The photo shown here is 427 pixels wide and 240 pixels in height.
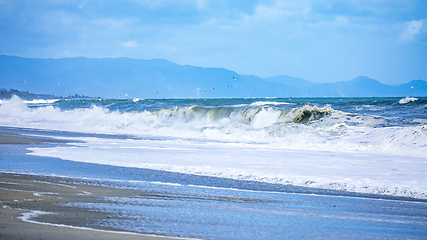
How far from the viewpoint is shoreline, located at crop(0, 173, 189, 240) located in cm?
487

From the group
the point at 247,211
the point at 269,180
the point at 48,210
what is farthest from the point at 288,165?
the point at 48,210

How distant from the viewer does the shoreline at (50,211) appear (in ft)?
16.0

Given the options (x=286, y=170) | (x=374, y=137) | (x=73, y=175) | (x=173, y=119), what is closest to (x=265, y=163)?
(x=286, y=170)

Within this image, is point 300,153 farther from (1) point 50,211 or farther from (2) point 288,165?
(1) point 50,211

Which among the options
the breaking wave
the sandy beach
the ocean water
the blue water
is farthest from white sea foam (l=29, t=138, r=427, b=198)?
the breaking wave

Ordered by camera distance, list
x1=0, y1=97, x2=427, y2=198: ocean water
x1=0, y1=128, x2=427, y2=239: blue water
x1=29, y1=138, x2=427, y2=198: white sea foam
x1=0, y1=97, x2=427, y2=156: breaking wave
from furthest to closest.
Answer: x1=0, y1=97, x2=427, y2=156: breaking wave
x1=0, y1=97, x2=427, y2=198: ocean water
x1=29, y1=138, x2=427, y2=198: white sea foam
x1=0, y1=128, x2=427, y2=239: blue water

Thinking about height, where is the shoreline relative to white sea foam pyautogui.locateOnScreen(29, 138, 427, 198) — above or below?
below

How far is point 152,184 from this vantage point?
866cm

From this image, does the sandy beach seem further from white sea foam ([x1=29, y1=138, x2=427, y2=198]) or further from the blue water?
white sea foam ([x1=29, y1=138, x2=427, y2=198])

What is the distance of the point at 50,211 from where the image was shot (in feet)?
19.6

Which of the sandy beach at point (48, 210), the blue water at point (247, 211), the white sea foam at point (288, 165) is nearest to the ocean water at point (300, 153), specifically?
the white sea foam at point (288, 165)

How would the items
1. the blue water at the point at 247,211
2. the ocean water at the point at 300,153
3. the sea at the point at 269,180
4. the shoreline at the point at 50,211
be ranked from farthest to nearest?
the ocean water at the point at 300,153
the sea at the point at 269,180
the blue water at the point at 247,211
the shoreline at the point at 50,211

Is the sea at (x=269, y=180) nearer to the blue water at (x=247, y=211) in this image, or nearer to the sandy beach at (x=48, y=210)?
the blue water at (x=247, y=211)

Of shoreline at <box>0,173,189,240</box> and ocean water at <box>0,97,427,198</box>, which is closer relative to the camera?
shoreline at <box>0,173,189,240</box>
